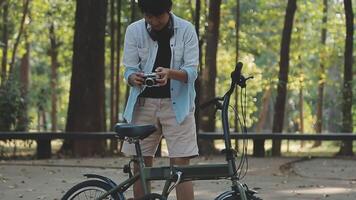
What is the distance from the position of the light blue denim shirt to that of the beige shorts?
6cm

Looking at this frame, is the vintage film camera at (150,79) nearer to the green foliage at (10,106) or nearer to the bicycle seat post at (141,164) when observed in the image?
the bicycle seat post at (141,164)

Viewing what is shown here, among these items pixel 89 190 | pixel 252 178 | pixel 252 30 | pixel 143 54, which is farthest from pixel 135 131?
pixel 252 30

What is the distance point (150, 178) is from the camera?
14.5ft

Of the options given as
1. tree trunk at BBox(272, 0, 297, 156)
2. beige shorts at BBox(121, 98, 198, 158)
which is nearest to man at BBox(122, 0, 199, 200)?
beige shorts at BBox(121, 98, 198, 158)

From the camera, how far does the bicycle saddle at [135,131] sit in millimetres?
4344

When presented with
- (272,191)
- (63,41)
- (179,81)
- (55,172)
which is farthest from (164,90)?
(63,41)

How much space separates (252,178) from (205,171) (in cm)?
569

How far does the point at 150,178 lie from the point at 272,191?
4223 mm

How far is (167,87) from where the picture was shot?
4648 millimetres

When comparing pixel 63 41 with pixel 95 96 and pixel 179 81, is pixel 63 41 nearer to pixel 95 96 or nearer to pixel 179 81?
pixel 95 96

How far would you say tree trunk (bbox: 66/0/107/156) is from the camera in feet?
45.8

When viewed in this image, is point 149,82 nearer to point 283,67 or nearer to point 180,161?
point 180,161

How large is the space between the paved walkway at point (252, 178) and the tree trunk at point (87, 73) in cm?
162

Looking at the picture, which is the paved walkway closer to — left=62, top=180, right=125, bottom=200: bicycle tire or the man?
left=62, top=180, right=125, bottom=200: bicycle tire
